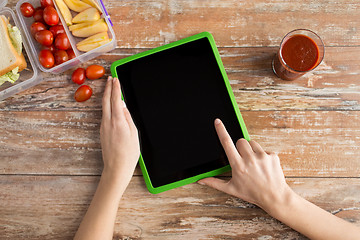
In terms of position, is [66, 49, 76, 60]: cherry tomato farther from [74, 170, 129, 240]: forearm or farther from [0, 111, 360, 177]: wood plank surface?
[74, 170, 129, 240]: forearm

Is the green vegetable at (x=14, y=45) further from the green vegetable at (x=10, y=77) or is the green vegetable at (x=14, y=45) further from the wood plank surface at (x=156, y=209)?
the wood plank surface at (x=156, y=209)

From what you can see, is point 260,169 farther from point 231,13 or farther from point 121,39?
point 121,39

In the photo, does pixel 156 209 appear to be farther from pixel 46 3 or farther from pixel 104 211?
pixel 46 3

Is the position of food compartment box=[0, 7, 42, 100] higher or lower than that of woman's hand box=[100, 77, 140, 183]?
higher

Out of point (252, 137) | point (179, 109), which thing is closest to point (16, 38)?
point (179, 109)

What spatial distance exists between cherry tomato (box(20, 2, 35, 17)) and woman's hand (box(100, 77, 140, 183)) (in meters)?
0.41

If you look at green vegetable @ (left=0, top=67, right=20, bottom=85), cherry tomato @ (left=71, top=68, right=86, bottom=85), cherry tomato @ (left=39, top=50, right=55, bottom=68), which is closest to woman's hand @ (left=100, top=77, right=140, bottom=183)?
cherry tomato @ (left=71, top=68, right=86, bottom=85)

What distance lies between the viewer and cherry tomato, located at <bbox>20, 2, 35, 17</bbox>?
1042 mm

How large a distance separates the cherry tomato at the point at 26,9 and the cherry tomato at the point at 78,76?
0.27 m

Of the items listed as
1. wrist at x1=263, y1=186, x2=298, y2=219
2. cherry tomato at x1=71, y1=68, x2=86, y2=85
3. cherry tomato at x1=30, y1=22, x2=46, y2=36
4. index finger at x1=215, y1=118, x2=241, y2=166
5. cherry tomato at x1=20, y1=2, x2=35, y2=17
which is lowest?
wrist at x1=263, y1=186, x2=298, y2=219

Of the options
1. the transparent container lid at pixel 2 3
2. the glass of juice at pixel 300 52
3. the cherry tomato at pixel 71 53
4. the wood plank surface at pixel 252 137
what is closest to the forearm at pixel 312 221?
the wood plank surface at pixel 252 137

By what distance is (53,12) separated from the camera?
Answer: 40.2 inches

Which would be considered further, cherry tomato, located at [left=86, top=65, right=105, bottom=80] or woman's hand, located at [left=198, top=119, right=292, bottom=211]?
cherry tomato, located at [left=86, top=65, right=105, bottom=80]

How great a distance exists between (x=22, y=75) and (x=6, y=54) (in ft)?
0.30
